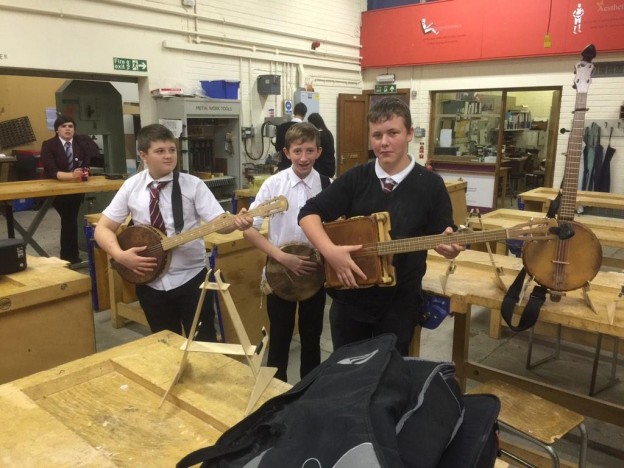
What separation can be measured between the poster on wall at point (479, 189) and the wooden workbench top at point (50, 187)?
6.01 m

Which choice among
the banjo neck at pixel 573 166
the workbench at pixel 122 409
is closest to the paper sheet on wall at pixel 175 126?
the workbench at pixel 122 409

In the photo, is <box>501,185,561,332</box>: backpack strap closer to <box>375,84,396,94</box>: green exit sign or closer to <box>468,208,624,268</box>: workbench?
<box>468,208,624,268</box>: workbench

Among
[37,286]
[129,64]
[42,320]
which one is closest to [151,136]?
[37,286]

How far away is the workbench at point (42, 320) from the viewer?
7.30ft

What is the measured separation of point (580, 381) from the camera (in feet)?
11.3

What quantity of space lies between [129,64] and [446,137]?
6.05m

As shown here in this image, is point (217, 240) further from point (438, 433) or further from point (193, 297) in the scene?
point (438, 433)

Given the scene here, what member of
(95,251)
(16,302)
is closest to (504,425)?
(16,302)

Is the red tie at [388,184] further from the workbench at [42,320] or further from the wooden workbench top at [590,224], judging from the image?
the wooden workbench top at [590,224]

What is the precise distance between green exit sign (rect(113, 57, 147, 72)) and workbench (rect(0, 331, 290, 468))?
18.4 ft

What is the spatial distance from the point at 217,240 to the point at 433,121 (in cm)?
732

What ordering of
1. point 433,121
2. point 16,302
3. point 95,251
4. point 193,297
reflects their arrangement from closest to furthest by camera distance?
point 16,302 → point 193,297 → point 95,251 → point 433,121

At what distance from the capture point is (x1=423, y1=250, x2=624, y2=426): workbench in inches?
84.1

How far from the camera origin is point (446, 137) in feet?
32.3
